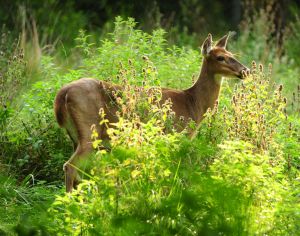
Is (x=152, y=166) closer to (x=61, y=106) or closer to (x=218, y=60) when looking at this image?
(x=61, y=106)

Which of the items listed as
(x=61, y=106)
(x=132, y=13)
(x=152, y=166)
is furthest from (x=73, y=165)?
(x=132, y=13)

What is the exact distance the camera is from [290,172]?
7184 mm

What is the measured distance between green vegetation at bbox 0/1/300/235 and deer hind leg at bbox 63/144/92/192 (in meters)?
0.11

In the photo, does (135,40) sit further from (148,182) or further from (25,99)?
(148,182)

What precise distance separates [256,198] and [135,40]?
403 centimetres

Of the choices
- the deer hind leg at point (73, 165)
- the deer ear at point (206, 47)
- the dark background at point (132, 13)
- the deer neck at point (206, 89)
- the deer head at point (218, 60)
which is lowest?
the dark background at point (132, 13)

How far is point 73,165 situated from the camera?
780 centimetres

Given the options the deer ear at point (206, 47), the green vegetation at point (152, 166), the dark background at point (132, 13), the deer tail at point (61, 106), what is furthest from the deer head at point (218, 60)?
the dark background at point (132, 13)

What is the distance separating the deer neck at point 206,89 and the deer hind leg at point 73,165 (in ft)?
5.24

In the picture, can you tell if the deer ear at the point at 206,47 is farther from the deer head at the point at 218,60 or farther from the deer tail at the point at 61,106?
the deer tail at the point at 61,106

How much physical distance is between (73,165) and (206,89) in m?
1.98

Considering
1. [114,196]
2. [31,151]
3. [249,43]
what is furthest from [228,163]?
[249,43]

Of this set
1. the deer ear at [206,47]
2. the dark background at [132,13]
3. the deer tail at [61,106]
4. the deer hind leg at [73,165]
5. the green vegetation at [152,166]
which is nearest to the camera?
the green vegetation at [152,166]

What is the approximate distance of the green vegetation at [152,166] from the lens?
476 cm
